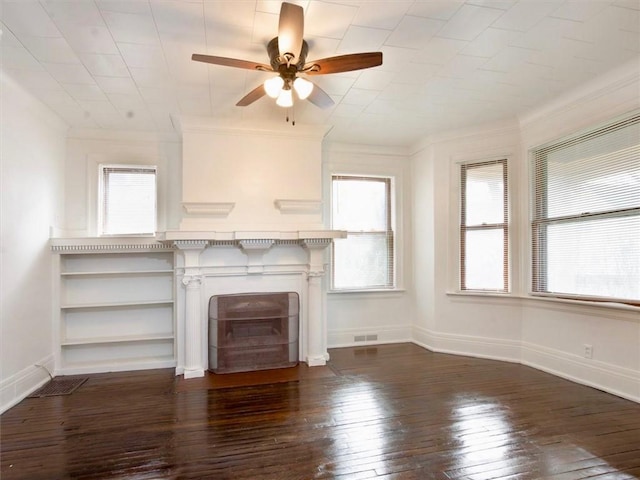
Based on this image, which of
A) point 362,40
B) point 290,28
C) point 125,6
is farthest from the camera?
point 362,40

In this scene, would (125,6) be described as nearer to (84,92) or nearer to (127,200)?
(84,92)

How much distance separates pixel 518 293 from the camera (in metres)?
4.06

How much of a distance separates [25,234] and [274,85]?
8.94 ft

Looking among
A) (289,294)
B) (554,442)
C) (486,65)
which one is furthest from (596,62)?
(289,294)

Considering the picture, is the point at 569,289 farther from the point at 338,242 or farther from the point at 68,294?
the point at 68,294

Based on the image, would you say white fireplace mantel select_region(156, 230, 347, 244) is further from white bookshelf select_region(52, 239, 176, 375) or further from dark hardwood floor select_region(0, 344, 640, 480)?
dark hardwood floor select_region(0, 344, 640, 480)

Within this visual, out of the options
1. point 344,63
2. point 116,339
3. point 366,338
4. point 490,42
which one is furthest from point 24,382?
point 490,42

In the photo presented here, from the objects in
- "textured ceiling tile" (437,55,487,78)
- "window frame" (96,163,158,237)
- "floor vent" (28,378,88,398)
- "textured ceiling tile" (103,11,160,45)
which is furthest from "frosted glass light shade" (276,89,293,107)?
"floor vent" (28,378,88,398)

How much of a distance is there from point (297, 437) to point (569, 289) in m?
3.03

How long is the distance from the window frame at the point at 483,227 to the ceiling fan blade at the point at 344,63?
2.59 m

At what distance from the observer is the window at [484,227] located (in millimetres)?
4207

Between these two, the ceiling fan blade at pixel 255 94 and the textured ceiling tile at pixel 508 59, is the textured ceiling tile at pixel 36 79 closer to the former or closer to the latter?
the ceiling fan blade at pixel 255 94

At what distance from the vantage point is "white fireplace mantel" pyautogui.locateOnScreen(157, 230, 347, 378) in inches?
146

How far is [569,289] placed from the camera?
3.56 meters
